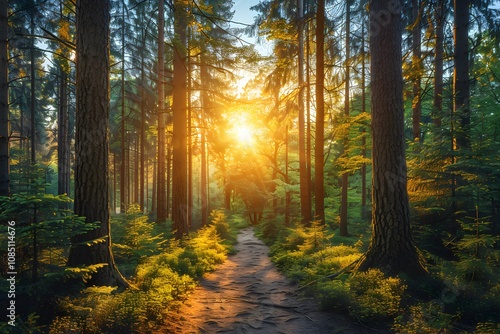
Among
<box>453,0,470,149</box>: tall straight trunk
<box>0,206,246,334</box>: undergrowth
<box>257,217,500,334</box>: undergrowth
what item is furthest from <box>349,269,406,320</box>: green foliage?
<box>453,0,470,149</box>: tall straight trunk

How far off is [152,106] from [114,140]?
5747 mm

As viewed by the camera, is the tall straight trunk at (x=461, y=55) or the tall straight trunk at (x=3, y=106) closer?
the tall straight trunk at (x=3, y=106)

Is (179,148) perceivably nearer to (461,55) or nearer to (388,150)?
(388,150)

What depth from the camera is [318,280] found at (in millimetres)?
6141

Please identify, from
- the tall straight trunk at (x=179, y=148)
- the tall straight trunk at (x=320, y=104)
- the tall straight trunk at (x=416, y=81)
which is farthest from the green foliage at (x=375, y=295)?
the tall straight trunk at (x=179, y=148)

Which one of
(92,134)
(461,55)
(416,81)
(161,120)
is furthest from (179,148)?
(461,55)

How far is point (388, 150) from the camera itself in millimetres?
5742

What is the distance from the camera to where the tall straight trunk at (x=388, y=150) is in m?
5.57

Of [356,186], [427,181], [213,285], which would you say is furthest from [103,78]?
[356,186]

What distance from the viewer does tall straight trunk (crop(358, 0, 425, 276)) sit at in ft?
18.3

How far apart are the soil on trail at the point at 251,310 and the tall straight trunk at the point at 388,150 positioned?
1593 millimetres

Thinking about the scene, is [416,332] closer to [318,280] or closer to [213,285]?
[318,280]

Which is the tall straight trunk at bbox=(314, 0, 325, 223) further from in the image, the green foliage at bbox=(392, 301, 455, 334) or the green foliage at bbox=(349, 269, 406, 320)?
the green foliage at bbox=(392, 301, 455, 334)

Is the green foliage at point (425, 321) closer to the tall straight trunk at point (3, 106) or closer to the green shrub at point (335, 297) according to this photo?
the green shrub at point (335, 297)
